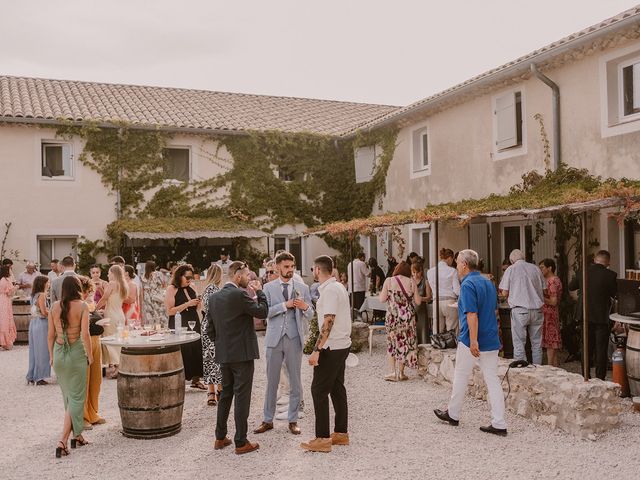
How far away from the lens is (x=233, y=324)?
19.4 ft

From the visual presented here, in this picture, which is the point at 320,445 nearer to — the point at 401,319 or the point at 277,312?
the point at 277,312

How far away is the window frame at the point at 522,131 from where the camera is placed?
1191cm

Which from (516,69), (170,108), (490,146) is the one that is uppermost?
(170,108)

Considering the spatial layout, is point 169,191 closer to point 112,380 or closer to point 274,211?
point 274,211

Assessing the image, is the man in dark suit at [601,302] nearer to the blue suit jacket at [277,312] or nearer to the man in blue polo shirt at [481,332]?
the man in blue polo shirt at [481,332]

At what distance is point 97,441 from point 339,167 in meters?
14.0

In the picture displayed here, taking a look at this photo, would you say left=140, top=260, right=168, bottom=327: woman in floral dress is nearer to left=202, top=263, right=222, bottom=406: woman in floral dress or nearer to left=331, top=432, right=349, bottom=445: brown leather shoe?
left=202, top=263, right=222, bottom=406: woman in floral dress

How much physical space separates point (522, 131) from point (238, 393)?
332 inches

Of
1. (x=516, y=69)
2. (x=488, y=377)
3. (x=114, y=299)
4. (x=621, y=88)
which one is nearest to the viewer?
(x=488, y=377)

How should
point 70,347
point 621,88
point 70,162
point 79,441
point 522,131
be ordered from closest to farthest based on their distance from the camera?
1. point 70,347
2. point 79,441
3. point 621,88
4. point 522,131
5. point 70,162

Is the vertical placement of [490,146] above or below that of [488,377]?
above

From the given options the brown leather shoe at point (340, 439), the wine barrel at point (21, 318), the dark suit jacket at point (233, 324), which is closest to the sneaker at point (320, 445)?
the brown leather shoe at point (340, 439)

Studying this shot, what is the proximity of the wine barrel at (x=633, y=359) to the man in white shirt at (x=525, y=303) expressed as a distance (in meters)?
1.63

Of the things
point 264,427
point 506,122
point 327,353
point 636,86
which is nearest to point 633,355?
point 327,353
